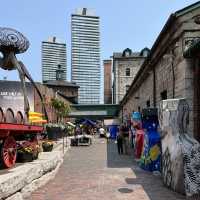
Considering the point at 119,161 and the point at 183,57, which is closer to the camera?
the point at 183,57

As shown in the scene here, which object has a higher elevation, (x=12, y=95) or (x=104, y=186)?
(x=12, y=95)

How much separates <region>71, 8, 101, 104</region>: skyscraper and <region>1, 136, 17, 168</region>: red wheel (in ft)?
522

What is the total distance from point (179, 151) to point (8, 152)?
4.71 meters

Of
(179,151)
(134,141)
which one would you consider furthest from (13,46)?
(179,151)

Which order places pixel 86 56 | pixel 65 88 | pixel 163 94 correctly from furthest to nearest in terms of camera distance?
pixel 86 56 < pixel 65 88 < pixel 163 94

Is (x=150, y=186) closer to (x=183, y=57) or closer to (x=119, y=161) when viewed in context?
(x=183, y=57)

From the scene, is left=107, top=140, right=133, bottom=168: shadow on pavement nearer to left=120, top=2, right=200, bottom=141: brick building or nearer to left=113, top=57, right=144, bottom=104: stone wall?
left=120, top=2, right=200, bottom=141: brick building

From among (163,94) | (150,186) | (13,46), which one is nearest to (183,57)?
(163,94)

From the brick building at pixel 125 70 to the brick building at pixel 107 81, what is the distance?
18871 mm

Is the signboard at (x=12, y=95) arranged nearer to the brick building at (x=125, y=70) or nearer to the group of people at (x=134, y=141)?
the group of people at (x=134, y=141)

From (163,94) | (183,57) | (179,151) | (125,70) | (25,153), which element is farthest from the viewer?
(125,70)

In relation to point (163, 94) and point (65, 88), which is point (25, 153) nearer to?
point (163, 94)

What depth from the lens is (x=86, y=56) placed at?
19100 cm

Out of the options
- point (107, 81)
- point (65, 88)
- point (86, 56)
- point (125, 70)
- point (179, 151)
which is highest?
point (86, 56)
